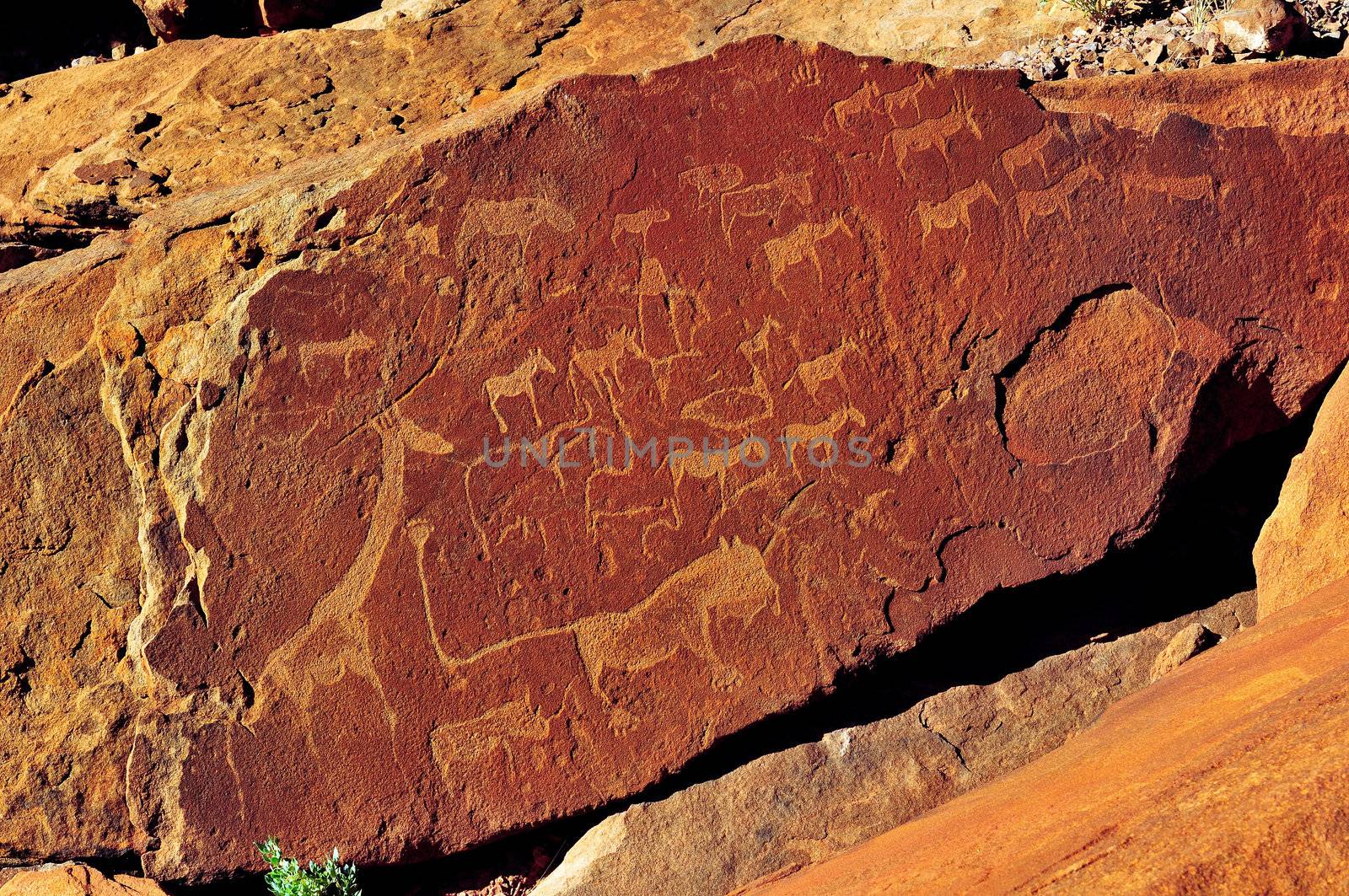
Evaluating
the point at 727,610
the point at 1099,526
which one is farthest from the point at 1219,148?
the point at 727,610

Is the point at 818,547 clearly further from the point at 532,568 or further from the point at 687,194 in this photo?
the point at 687,194

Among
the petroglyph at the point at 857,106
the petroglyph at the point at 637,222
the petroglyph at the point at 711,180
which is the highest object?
the petroglyph at the point at 857,106

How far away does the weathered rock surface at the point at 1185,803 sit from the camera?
163 cm

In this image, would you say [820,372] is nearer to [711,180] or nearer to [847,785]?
[711,180]

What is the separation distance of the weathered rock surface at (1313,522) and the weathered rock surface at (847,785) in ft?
0.70

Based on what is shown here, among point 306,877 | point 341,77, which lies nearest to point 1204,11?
point 341,77

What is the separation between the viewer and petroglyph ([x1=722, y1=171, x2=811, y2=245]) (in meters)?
2.85

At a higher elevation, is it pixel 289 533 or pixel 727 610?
pixel 289 533

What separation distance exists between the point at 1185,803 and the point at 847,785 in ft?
3.41

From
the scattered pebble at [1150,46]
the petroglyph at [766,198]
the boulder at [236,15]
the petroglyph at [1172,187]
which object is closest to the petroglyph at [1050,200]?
the petroglyph at [1172,187]

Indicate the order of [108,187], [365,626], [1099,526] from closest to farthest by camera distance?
1. [365,626]
2. [1099,526]
3. [108,187]

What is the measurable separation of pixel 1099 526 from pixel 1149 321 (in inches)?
20.2

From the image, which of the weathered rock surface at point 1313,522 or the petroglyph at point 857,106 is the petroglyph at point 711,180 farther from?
the weathered rock surface at point 1313,522

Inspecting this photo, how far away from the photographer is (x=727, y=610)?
270 cm
